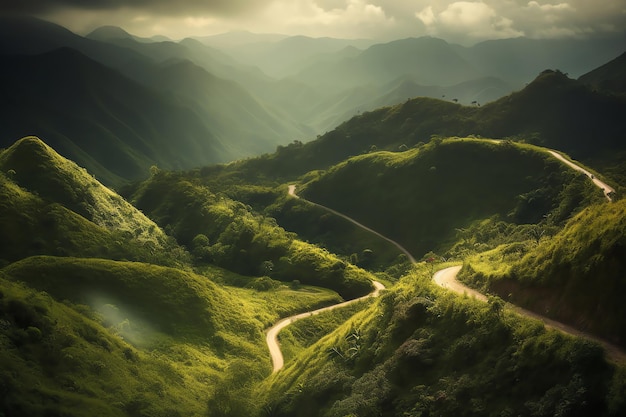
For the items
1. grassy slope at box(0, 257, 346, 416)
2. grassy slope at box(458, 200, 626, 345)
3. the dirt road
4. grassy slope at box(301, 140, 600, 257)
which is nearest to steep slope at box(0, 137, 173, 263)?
grassy slope at box(0, 257, 346, 416)

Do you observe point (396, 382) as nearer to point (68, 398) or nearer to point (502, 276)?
point (502, 276)

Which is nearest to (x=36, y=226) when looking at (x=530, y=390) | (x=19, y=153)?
(x=19, y=153)

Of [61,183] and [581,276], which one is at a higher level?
[581,276]

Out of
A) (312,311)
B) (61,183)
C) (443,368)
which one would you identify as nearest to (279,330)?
(312,311)

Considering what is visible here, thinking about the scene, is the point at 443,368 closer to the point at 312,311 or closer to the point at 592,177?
the point at 312,311

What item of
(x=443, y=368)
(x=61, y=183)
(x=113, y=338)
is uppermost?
(x=61, y=183)

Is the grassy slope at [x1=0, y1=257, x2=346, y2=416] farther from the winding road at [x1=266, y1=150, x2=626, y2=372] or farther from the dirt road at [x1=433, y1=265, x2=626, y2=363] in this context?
the dirt road at [x1=433, y1=265, x2=626, y2=363]

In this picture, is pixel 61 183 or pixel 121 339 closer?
pixel 121 339
